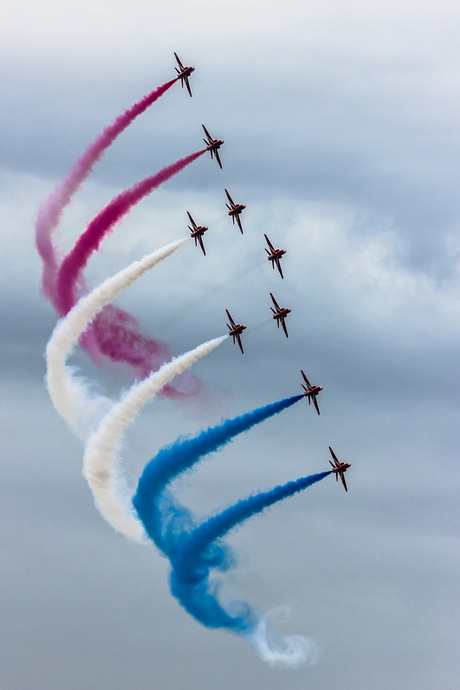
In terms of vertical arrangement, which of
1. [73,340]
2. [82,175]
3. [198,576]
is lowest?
[198,576]

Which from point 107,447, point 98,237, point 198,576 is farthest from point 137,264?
point 198,576

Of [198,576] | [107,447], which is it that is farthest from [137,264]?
[198,576]

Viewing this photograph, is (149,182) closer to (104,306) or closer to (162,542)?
(104,306)

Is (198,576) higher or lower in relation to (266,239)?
lower

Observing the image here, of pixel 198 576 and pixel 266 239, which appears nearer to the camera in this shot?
pixel 198 576

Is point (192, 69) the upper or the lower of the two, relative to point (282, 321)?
upper

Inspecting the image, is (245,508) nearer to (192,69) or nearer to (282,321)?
(282,321)
